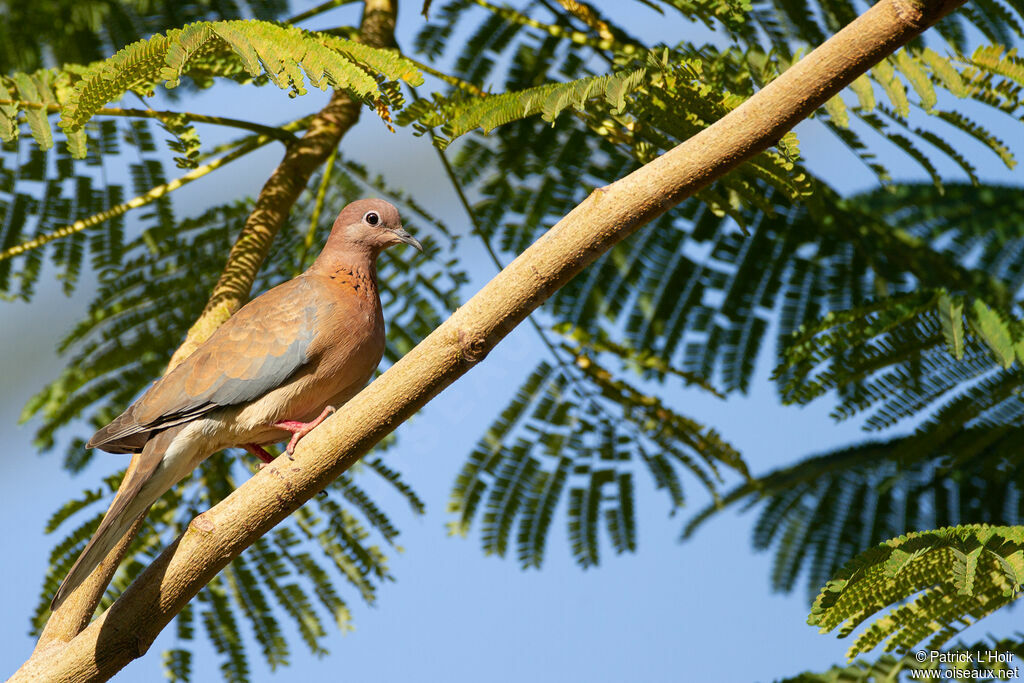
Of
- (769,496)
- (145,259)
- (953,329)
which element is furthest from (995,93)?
(145,259)

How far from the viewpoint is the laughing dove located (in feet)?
10.7

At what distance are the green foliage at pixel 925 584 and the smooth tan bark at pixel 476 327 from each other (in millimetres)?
1021

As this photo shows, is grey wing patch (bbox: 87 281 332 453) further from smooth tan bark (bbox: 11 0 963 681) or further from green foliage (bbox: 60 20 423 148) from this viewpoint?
green foliage (bbox: 60 20 423 148)

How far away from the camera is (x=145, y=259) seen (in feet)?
13.8

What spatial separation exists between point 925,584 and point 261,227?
7.66ft

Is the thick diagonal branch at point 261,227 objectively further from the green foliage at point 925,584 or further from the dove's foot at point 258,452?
the green foliage at point 925,584

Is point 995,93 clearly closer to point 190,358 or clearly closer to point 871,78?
point 871,78

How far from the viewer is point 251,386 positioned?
3338 millimetres

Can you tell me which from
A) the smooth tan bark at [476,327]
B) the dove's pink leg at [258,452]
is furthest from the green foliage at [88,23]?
the smooth tan bark at [476,327]

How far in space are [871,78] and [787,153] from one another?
64 cm

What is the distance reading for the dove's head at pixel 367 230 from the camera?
3848mm

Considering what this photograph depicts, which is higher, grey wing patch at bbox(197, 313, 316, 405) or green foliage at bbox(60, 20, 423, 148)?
green foliage at bbox(60, 20, 423, 148)

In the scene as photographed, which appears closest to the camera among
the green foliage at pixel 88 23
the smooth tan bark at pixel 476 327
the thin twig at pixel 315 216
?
the smooth tan bark at pixel 476 327

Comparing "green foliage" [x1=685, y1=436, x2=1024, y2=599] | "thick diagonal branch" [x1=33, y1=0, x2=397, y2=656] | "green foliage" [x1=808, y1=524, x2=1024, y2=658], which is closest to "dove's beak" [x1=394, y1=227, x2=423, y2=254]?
"thick diagonal branch" [x1=33, y1=0, x2=397, y2=656]
